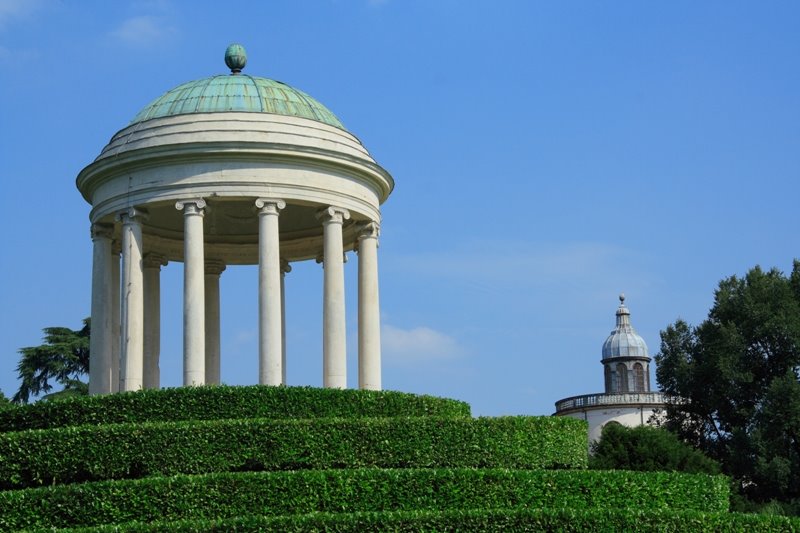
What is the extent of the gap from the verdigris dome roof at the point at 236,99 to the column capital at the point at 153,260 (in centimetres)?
644

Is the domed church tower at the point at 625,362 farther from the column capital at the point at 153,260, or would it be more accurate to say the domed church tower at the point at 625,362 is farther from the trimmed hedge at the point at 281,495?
the trimmed hedge at the point at 281,495

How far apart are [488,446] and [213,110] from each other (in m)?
19.0

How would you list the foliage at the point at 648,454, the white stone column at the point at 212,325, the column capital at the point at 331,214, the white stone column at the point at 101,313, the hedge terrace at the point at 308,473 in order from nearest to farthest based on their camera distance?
the hedge terrace at the point at 308,473
the column capital at the point at 331,214
the white stone column at the point at 101,313
the white stone column at the point at 212,325
the foliage at the point at 648,454

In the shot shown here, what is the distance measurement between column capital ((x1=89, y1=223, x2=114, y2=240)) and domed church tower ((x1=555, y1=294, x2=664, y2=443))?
74.1m

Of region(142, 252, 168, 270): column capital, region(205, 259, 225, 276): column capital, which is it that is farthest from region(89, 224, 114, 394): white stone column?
region(205, 259, 225, 276): column capital

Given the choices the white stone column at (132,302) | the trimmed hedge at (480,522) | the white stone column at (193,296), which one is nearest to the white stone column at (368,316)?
the white stone column at (193,296)

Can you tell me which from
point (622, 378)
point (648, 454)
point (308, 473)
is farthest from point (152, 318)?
point (622, 378)

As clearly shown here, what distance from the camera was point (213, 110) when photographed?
166 feet

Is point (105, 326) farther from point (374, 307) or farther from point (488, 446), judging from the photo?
point (488, 446)

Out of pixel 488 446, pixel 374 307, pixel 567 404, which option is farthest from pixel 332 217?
pixel 567 404

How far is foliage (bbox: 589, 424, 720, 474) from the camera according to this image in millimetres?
66188

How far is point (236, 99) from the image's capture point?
5144 centimetres

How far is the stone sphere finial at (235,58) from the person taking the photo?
5403 centimetres

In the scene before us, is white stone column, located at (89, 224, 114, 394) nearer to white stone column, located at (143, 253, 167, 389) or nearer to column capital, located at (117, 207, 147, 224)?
column capital, located at (117, 207, 147, 224)
